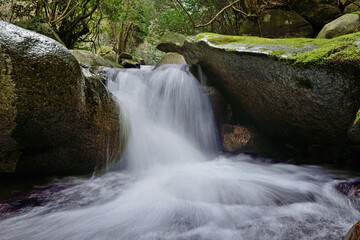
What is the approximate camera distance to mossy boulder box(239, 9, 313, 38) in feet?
18.0

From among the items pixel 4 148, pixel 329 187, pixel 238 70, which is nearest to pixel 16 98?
pixel 4 148

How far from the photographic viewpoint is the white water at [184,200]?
1918 mm

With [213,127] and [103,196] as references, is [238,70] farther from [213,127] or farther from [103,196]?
[103,196]

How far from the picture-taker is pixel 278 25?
5734mm

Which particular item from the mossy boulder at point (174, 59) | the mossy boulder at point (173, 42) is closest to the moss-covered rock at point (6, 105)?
the mossy boulder at point (174, 59)

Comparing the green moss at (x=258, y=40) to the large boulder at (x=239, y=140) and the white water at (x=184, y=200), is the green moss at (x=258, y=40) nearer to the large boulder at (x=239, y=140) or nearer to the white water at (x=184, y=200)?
the large boulder at (x=239, y=140)

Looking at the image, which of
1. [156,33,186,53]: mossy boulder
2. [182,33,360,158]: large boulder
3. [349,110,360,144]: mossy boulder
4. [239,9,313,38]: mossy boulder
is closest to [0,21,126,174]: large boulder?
[182,33,360,158]: large boulder

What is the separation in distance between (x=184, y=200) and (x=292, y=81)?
2430 mm

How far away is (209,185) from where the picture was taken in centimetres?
302

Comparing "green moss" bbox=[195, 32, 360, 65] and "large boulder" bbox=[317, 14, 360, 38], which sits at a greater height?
"large boulder" bbox=[317, 14, 360, 38]

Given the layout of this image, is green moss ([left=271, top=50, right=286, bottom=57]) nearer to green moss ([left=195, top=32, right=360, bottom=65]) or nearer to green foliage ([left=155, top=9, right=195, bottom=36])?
green moss ([left=195, top=32, right=360, bottom=65])

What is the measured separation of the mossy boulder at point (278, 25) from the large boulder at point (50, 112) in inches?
200

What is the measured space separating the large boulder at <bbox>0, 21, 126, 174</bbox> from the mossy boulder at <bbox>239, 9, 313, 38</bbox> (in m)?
5.08

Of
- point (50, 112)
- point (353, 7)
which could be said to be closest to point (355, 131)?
point (50, 112)
